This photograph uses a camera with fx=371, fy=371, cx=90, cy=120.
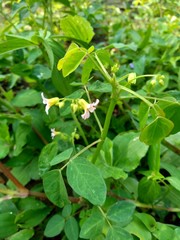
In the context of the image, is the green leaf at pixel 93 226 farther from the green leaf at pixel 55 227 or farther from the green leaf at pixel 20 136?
the green leaf at pixel 20 136

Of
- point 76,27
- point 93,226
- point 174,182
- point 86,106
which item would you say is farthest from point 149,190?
point 76,27

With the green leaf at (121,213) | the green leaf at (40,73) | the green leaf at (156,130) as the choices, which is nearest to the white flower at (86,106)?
the green leaf at (156,130)

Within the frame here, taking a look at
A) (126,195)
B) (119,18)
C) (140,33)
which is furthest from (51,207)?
(119,18)

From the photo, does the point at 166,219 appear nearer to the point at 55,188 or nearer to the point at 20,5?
the point at 55,188

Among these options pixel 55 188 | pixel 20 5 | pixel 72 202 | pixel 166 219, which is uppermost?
pixel 20 5

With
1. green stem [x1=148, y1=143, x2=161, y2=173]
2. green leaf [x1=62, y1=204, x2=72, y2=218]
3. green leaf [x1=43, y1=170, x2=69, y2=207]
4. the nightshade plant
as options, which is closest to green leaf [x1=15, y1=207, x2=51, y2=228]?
the nightshade plant
